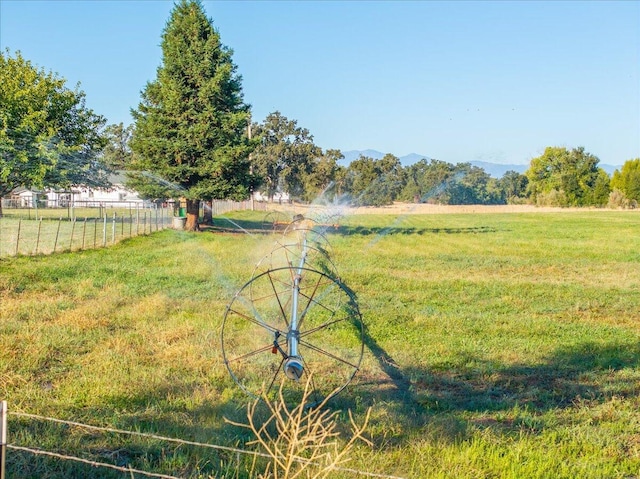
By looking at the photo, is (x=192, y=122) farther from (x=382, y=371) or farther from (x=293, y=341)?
(x=293, y=341)

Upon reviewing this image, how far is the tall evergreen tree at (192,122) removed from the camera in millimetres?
25766

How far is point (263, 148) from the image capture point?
69312 millimetres

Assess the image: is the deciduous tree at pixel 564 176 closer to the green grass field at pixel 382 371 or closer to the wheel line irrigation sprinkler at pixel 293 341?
the green grass field at pixel 382 371

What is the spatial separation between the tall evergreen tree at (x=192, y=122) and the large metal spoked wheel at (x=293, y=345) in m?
16.0

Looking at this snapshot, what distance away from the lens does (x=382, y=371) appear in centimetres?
680

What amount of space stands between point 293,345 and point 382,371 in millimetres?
2635

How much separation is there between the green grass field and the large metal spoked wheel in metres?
0.20

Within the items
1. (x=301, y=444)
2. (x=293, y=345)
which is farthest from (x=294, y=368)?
(x=301, y=444)

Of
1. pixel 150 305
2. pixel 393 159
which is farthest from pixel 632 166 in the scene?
pixel 150 305

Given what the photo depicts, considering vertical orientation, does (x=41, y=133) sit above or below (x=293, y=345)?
above

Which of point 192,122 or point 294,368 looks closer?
point 294,368

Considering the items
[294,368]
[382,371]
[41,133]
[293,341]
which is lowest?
[382,371]

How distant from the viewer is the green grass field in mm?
4414

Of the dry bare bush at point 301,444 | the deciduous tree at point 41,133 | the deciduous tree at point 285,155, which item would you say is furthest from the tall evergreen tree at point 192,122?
the deciduous tree at point 285,155
